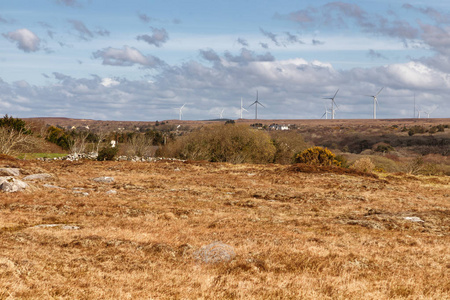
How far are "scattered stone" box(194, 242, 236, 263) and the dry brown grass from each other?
0.74 ft

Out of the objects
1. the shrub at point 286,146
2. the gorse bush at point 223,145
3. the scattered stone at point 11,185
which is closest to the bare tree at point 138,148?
the gorse bush at point 223,145

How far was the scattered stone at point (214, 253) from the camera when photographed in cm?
1102

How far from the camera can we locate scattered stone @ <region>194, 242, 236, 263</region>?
11.0 metres

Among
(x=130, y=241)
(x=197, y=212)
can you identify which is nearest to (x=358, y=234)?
(x=197, y=212)

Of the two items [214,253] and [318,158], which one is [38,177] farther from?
[318,158]

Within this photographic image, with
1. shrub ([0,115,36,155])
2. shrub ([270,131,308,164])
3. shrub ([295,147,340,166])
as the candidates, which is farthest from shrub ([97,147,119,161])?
shrub ([270,131,308,164])

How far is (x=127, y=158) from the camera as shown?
54219 mm

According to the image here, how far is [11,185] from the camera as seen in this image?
885 inches

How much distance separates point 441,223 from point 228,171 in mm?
24071

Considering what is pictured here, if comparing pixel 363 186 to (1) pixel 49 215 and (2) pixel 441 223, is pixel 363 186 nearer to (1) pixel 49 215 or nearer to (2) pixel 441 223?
(2) pixel 441 223

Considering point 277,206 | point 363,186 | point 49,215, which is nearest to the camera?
point 49,215

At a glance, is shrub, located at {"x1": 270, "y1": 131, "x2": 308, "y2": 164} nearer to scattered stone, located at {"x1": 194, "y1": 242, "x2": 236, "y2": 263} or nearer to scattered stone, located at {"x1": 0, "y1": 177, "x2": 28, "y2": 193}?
scattered stone, located at {"x1": 0, "y1": 177, "x2": 28, "y2": 193}

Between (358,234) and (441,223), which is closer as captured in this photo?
(358,234)

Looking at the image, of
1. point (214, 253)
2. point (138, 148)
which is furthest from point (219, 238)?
point (138, 148)
